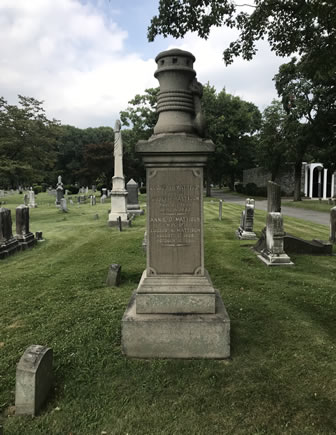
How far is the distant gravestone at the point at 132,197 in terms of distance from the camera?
19.4m

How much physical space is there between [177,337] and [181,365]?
0.31 meters

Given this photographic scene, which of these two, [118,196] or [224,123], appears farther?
[224,123]

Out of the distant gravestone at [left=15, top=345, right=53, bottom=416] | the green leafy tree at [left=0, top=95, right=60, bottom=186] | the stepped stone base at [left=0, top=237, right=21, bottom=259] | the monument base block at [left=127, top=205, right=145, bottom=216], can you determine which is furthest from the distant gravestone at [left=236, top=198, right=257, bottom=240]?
the green leafy tree at [left=0, top=95, right=60, bottom=186]

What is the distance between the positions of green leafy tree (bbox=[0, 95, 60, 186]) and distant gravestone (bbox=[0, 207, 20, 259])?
937 centimetres

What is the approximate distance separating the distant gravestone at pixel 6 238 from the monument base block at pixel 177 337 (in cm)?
726

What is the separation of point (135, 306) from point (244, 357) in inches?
58.2

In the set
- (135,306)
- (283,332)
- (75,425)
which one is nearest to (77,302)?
(135,306)

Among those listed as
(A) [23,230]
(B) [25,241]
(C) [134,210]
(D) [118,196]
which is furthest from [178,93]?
(C) [134,210]


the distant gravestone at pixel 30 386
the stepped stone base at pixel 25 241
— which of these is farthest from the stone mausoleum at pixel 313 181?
the distant gravestone at pixel 30 386

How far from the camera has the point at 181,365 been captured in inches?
140

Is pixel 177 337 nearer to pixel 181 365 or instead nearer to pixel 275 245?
pixel 181 365

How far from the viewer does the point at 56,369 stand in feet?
11.5

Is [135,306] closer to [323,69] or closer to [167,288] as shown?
[167,288]

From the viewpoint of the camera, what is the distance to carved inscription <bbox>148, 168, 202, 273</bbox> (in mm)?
3859
